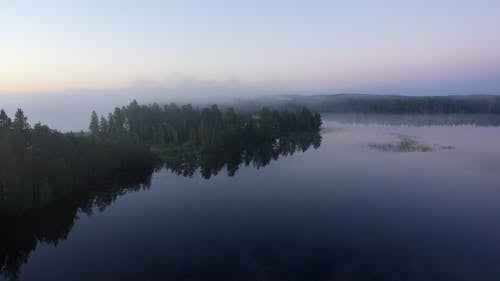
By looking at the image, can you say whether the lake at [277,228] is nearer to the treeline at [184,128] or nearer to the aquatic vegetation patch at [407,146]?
the aquatic vegetation patch at [407,146]

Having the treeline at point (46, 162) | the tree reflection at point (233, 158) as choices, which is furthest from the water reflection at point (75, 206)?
the treeline at point (46, 162)

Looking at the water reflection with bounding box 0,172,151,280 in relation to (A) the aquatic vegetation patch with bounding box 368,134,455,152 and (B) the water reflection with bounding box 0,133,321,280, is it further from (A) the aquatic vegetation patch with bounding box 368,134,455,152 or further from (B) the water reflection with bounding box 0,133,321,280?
(A) the aquatic vegetation patch with bounding box 368,134,455,152

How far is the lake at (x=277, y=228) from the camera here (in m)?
36.2

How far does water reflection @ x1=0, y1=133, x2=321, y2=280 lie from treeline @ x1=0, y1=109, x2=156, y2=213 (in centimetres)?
155

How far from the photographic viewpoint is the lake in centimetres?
3622

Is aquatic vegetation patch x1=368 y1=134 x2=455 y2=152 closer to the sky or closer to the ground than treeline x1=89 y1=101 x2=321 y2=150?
closer to the ground

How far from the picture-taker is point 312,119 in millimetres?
160375

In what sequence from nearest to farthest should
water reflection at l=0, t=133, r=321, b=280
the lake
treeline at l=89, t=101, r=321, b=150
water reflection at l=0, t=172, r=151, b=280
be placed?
the lake, water reflection at l=0, t=172, r=151, b=280, water reflection at l=0, t=133, r=321, b=280, treeline at l=89, t=101, r=321, b=150

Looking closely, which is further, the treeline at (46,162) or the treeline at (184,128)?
the treeline at (184,128)

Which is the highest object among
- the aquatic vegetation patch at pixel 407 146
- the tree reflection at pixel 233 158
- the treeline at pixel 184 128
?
the treeline at pixel 184 128

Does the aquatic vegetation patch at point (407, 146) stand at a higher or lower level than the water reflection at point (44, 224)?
higher

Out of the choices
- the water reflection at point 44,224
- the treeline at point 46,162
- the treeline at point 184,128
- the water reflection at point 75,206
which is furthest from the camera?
the treeline at point 184,128

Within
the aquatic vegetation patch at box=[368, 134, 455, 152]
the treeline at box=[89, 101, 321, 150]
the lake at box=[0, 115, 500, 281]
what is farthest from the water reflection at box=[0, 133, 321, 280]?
the aquatic vegetation patch at box=[368, 134, 455, 152]

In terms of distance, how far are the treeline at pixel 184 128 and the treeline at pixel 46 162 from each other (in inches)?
1044
